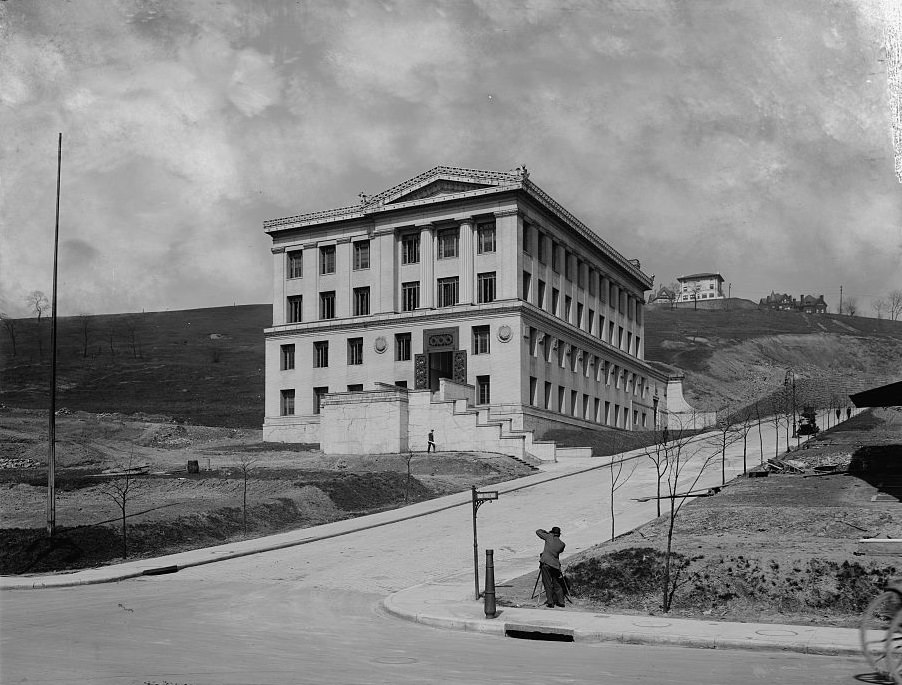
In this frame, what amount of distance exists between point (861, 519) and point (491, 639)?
15.0m

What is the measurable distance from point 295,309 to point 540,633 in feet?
215

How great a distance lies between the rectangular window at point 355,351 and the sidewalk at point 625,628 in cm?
5510

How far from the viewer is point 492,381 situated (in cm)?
6900

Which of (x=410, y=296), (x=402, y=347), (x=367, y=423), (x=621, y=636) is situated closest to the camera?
(x=621, y=636)

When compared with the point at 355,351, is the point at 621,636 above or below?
below

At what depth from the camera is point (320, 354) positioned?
77.9 metres

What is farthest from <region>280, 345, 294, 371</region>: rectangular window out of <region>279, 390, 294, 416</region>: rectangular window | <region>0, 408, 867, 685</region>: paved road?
<region>0, 408, 867, 685</region>: paved road

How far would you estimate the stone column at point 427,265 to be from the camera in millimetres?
72812

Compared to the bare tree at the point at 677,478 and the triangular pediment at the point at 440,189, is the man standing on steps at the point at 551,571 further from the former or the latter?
the triangular pediment at the point at 440,189

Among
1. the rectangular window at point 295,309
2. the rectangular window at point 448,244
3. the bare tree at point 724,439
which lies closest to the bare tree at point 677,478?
the bare tree at point 724,439

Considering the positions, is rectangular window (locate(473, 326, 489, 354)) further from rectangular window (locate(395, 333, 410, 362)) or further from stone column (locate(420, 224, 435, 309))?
rectangular window (locate(395, 333, 410, 362))

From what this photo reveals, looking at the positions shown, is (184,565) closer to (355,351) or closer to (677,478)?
(677,478)

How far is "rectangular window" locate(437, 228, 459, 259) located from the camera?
2859 inches

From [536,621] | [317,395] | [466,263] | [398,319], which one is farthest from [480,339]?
[536,621]
